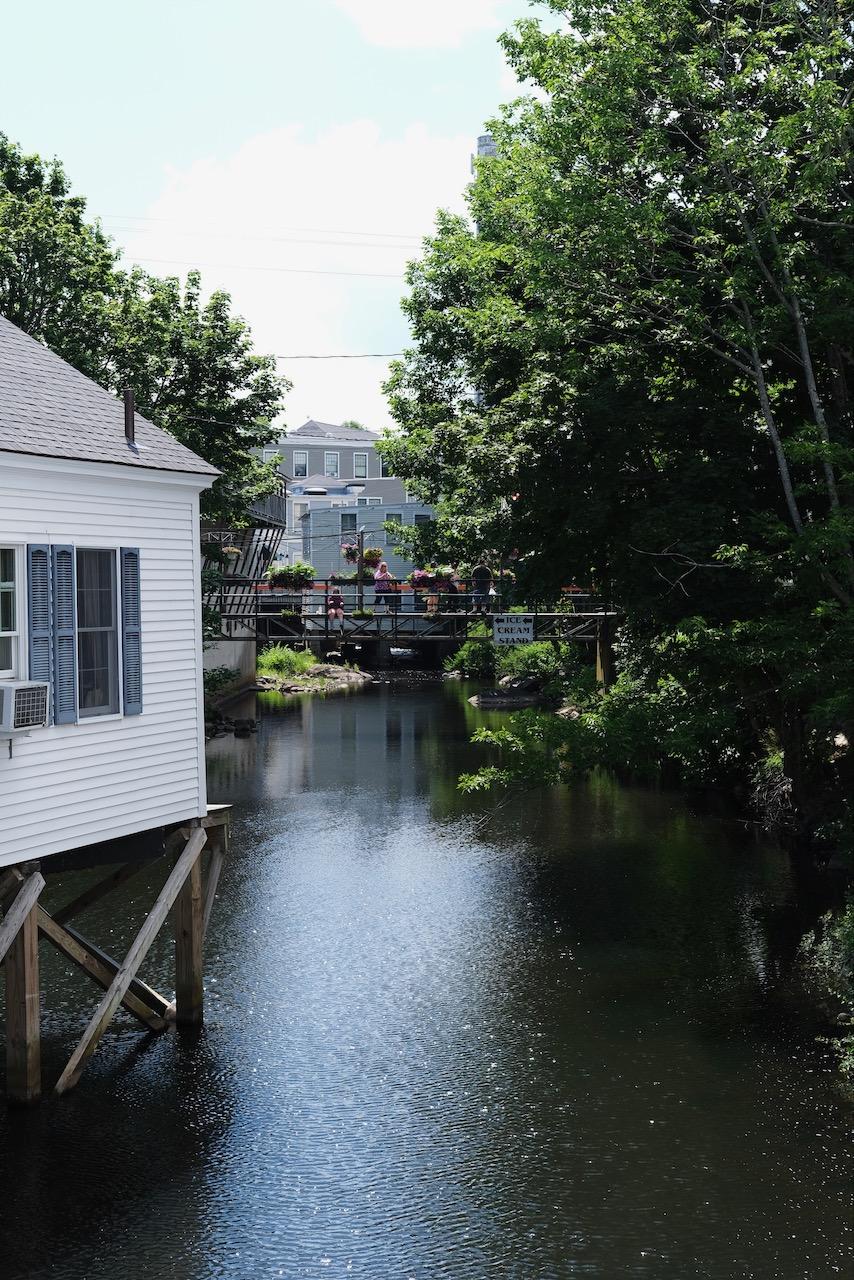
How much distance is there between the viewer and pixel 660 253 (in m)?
21.6

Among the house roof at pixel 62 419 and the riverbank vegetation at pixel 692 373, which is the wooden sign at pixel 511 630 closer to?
the riverbank vegetation at pixel 692 373

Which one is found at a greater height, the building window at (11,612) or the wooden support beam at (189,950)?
the building window at (11,612)

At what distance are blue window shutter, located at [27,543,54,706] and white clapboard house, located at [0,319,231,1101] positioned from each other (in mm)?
14

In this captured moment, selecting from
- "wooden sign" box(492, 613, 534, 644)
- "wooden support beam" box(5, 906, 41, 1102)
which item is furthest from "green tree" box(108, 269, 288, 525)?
"wooden support beam" box(5, 906, 41, 1102)

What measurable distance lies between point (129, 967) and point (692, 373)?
1445 centimetres

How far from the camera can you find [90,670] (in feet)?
44.3

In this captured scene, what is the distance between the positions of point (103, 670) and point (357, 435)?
79.3 metres

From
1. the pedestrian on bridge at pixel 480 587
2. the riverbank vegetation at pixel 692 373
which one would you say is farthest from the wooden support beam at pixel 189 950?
the pedestrian on bridge at pixel 480 587

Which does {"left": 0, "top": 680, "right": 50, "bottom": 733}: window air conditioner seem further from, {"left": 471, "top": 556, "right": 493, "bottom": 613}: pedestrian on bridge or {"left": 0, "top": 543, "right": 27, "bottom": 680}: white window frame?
{"left": 471, "top": 556, "right": 493, "bottom": 613}: pedestrian on bridge

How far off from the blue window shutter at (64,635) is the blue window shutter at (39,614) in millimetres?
81

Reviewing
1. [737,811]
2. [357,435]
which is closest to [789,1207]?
[737,811]

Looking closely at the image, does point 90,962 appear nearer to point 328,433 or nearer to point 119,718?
point 119,718

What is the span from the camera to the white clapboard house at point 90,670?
1239 centimetres

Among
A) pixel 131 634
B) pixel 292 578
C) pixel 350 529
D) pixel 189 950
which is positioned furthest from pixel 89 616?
pixel 350 529
